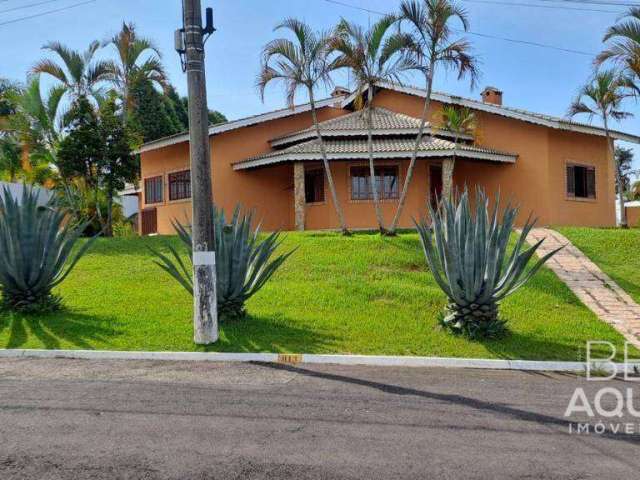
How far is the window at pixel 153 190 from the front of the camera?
80.7 feet

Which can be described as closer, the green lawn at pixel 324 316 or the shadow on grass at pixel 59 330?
the green lawn at pixel 324 316

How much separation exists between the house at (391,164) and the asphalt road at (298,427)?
43.9ft

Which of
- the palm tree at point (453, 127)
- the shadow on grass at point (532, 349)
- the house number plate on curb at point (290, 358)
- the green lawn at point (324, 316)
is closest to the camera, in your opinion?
the house number plate on curb at point (290, 358)

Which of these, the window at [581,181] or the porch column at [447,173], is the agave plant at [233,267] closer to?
the porch column at [447,173]

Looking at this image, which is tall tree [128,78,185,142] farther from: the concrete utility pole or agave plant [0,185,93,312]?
the concrete utility pole

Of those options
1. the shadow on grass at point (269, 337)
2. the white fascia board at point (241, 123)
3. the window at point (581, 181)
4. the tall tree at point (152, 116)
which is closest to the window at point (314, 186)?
the white fascia board at point (241, 123)

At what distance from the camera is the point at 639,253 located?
14914mm

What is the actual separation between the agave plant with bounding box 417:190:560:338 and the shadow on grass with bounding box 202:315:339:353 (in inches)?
77.9

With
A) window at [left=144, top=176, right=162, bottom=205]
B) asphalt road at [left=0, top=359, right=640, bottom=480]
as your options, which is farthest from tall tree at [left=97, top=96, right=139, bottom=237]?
asphalt road at [left=0, top=359, right=640, bottom=480]

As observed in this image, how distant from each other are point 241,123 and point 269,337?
1437 centimetres

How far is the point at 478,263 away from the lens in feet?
29.8

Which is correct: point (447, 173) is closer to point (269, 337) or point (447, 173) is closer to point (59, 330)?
point (269, 337)

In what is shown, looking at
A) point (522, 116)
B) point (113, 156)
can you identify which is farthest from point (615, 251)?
point (113, 156)

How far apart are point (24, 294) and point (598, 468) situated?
31.9 feet
